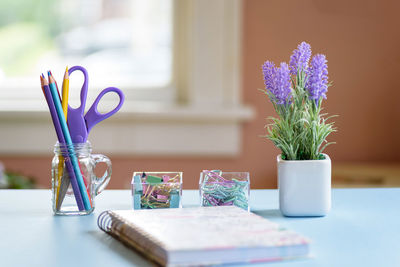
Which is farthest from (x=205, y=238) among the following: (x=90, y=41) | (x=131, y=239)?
(x=90, y=41)

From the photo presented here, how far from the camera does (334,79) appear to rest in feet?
8.17

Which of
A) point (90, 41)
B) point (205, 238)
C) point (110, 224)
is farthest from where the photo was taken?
point (90, 41)

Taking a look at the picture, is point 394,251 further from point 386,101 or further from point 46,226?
point 386,101

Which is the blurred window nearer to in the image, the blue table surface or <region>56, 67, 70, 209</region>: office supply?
the blue table surface

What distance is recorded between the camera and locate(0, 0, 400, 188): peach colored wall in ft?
8.07

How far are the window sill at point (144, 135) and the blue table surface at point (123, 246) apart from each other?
1.23 metres

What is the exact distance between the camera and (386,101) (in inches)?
100

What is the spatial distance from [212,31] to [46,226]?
5.41ft

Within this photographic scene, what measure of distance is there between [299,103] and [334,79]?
1594mm

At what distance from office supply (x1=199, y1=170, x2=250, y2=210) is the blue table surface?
0.06 meters

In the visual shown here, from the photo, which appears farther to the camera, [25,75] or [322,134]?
[25,75]

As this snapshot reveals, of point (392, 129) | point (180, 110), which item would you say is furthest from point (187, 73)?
point (392, 129)

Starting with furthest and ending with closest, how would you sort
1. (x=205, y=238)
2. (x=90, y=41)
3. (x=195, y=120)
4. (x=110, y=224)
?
(x=90, y=41) < (x=195, y=120) < (x=110, y=224) < (x=205, y=238)

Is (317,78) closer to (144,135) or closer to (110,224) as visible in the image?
(110,224)
